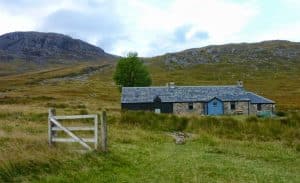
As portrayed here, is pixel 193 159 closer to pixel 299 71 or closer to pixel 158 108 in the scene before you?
pixel 158 108

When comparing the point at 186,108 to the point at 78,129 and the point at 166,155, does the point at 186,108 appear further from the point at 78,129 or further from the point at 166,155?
the point at 78,129

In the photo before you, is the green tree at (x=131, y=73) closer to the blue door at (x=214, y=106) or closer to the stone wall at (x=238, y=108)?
the blue door at (x=214, y=106)

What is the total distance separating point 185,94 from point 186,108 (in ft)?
7.97

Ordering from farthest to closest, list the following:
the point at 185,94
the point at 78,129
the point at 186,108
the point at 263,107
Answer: the point at 263,107
the point at 185,94
the point at 186,108
the point at 78,129

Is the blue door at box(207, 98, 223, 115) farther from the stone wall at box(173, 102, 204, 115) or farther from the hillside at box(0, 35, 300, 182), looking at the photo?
the hillside at box(0, 35, 300, 182)

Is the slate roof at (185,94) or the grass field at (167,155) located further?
the slate roof at (185,94)

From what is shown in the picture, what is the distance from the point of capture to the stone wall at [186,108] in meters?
75.2

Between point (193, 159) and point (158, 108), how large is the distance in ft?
189

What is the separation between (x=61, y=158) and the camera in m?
14.1

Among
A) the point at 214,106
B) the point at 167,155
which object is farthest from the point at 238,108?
the point at 167,155

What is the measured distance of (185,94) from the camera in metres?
76.8

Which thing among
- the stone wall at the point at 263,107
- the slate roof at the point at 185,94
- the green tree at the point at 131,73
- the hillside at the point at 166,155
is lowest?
the hillside at the point at 166,155

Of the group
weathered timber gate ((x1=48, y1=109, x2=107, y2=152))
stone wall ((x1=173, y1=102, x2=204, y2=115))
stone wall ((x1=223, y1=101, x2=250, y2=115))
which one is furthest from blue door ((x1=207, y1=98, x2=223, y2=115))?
weathered timber gate ((x1=48, y1=109, x2=107, y2=152))

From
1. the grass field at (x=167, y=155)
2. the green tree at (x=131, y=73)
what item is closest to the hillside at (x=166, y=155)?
the grass field at (x=167, y=155)
